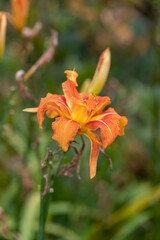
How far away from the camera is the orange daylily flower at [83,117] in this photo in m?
0.66

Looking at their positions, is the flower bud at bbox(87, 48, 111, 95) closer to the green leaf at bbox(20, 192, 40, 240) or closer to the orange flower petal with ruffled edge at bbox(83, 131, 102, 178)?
the orange flower petal with ruffled edge at bbox(83, 131, 102, 178)

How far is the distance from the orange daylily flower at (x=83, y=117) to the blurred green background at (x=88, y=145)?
258 millimetres

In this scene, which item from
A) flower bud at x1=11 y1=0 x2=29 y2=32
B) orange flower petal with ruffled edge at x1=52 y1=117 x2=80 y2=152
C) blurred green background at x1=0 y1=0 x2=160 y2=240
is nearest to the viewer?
orange flower petal with ruffled edge at x1=52 y1=117 x2=80 y2=152

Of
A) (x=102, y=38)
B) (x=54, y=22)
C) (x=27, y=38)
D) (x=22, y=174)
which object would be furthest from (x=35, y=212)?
(x=102, y=38)

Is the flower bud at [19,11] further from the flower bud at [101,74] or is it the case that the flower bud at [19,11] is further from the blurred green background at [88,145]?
the flower bud at [101,74]

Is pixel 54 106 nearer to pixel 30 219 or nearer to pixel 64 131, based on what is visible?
pixel 64 131

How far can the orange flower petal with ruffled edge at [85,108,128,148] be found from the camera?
66 centimetres

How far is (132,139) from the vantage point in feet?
7.84

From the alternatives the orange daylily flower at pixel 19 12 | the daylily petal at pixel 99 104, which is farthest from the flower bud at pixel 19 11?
the daylily petal at pixel 99 104

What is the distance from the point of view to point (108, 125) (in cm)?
68

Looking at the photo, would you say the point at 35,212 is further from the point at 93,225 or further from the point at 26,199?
the point at 93,225

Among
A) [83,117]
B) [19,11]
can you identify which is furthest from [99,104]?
[19,11]

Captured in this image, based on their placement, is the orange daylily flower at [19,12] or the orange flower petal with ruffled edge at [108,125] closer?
the orange flower petal with ruffled edge at [108,125]

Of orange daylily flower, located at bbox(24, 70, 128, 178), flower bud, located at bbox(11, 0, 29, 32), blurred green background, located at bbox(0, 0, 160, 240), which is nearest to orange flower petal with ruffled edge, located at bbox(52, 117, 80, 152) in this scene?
orange daylily flower, located at bbox(24, 70, 128, 178)
